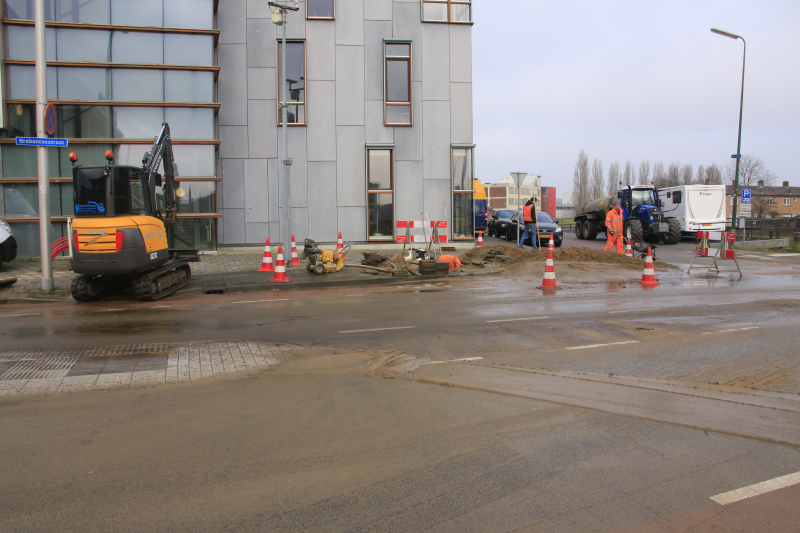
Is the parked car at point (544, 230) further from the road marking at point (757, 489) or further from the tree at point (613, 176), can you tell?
the tree at point (613, 176)

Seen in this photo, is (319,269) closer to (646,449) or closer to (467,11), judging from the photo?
(646,449)

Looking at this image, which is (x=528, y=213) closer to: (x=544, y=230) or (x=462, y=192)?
(x=462, y=192)

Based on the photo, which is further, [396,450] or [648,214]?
[648,214]

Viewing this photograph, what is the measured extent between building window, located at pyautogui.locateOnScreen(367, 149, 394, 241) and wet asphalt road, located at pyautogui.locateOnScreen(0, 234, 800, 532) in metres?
15.5

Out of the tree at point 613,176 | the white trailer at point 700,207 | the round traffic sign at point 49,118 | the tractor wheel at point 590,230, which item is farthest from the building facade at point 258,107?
the tree at point 613,176

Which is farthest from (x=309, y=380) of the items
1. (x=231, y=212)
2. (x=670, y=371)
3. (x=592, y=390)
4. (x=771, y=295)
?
(x=231, y=212)

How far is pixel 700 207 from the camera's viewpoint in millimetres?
30703

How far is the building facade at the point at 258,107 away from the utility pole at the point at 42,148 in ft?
24.1

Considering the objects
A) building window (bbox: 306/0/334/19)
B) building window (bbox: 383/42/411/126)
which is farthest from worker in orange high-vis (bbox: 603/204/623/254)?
building window (bbox: 306/0/334/19)

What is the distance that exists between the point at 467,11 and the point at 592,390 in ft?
71.5

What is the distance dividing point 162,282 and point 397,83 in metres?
14.6

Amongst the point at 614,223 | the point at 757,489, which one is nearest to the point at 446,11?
the point at 614,223

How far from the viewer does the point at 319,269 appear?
602 inches

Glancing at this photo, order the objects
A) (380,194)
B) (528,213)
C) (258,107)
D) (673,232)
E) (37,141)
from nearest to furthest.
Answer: (37,141) → (528,213) → (258,107) → (380,194) → (673,232)
